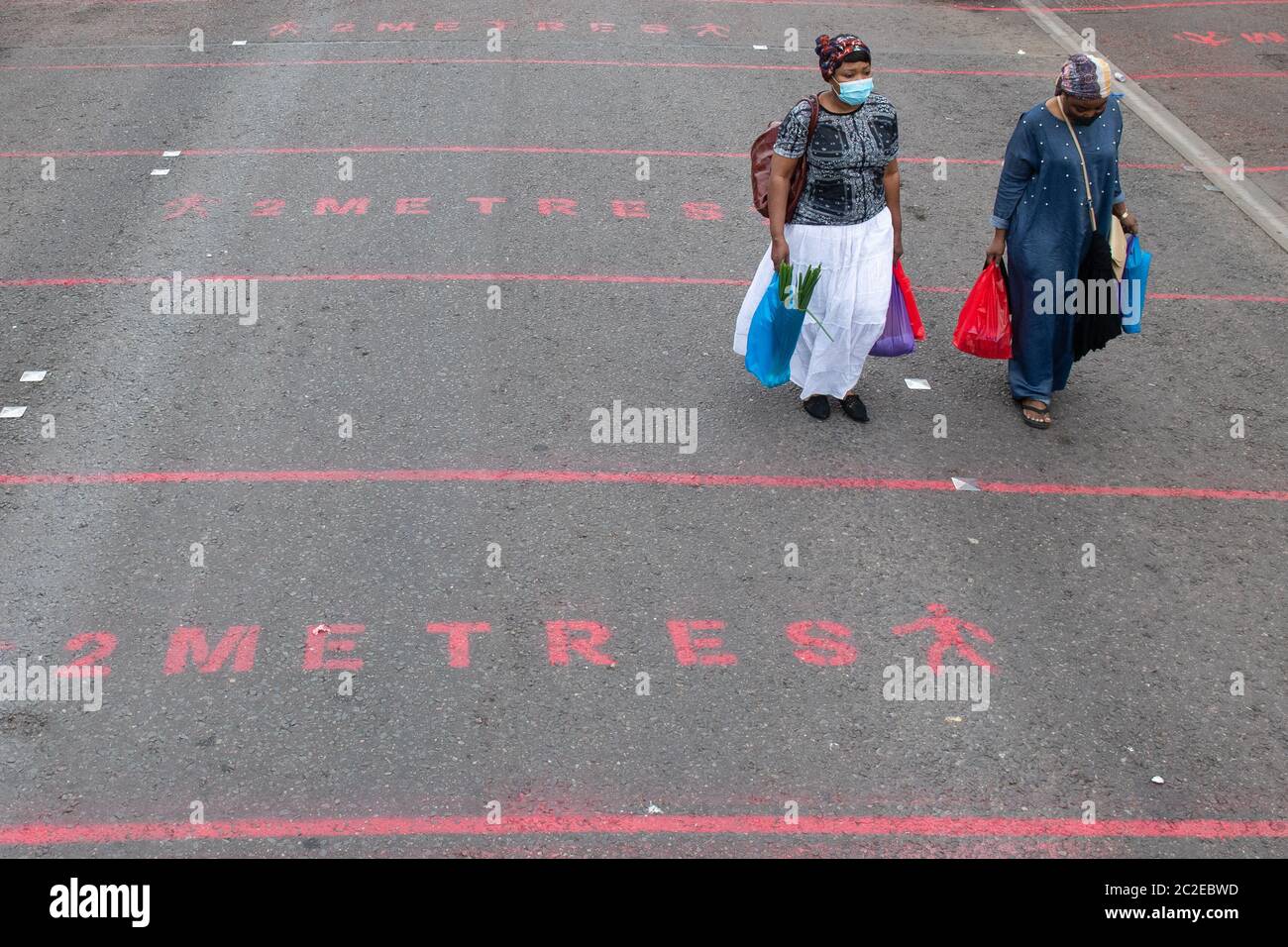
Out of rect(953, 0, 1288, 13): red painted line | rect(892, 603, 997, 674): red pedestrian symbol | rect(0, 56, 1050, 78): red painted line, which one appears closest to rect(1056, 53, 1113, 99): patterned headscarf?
rect(892, 603, 997, 674): red pedestrian symbol

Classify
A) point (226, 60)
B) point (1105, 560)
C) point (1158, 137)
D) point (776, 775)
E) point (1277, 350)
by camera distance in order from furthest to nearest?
point (226, 60)
point (1158, 137)
point (1277, 350)
point (1105, 560)
point (776, 775)

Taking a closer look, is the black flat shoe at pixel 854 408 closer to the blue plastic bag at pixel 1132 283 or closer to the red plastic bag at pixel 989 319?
the red plastic bag at pixel 989 319

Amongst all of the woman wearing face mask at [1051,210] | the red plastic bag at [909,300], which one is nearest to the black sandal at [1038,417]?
the woman wearing face mask at [1051,210]

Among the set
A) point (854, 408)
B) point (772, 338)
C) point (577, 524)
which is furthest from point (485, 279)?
point (577, 524)

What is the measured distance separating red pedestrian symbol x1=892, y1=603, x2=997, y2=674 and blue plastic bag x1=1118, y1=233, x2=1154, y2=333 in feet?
7.44

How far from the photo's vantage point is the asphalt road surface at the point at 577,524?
194 inches

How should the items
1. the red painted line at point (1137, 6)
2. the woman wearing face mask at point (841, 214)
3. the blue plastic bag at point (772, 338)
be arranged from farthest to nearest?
the red painted line at point (1137, 6) < the blue plastic bag at point (772, 338) < the woman wearing face mask at point (841, 214)

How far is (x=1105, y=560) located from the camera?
630 centimetres

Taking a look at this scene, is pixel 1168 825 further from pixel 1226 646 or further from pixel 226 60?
pixel 226 60

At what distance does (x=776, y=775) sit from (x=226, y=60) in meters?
10.6

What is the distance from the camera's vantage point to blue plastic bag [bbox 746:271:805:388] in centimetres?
703

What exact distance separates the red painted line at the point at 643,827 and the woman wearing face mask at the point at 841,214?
2.93 meters

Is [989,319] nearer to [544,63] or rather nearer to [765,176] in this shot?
[765,176]

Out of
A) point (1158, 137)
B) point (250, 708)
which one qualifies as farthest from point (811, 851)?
point (1158, 137)
